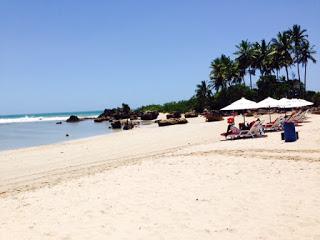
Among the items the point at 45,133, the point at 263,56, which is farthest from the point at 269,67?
the point at 45,133

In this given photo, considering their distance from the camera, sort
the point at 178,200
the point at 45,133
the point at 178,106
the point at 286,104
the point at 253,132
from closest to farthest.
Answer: the point at 178,200
the point at 253,132
the point at 286,104
the point at 45,133
the point at 178,106

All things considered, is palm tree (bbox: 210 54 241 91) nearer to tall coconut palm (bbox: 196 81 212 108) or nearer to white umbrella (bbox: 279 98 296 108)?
tall coconut palm (bbox: 196 81 212 108)

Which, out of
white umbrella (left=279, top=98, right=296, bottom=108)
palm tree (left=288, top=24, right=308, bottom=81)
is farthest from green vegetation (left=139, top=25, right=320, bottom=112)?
white umbrella (left=279, top=98, right=296, bottom=108)

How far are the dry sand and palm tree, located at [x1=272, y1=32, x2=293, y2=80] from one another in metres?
49.9

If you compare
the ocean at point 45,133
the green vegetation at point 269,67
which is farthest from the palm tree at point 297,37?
the ocean at point 45,133

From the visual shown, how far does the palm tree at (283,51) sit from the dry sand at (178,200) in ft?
164

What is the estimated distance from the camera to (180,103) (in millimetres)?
80375

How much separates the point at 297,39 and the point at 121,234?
199 ft

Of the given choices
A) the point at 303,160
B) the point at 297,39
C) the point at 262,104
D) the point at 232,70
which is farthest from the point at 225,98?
the point at 303,160

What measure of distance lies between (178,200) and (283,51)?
57114 mm

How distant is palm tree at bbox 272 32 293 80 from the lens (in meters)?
61.2

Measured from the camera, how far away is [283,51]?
6156 cm

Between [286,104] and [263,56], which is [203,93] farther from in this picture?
[286,104]

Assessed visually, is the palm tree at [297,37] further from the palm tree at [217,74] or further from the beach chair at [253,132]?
the beach chair at [253,132]
